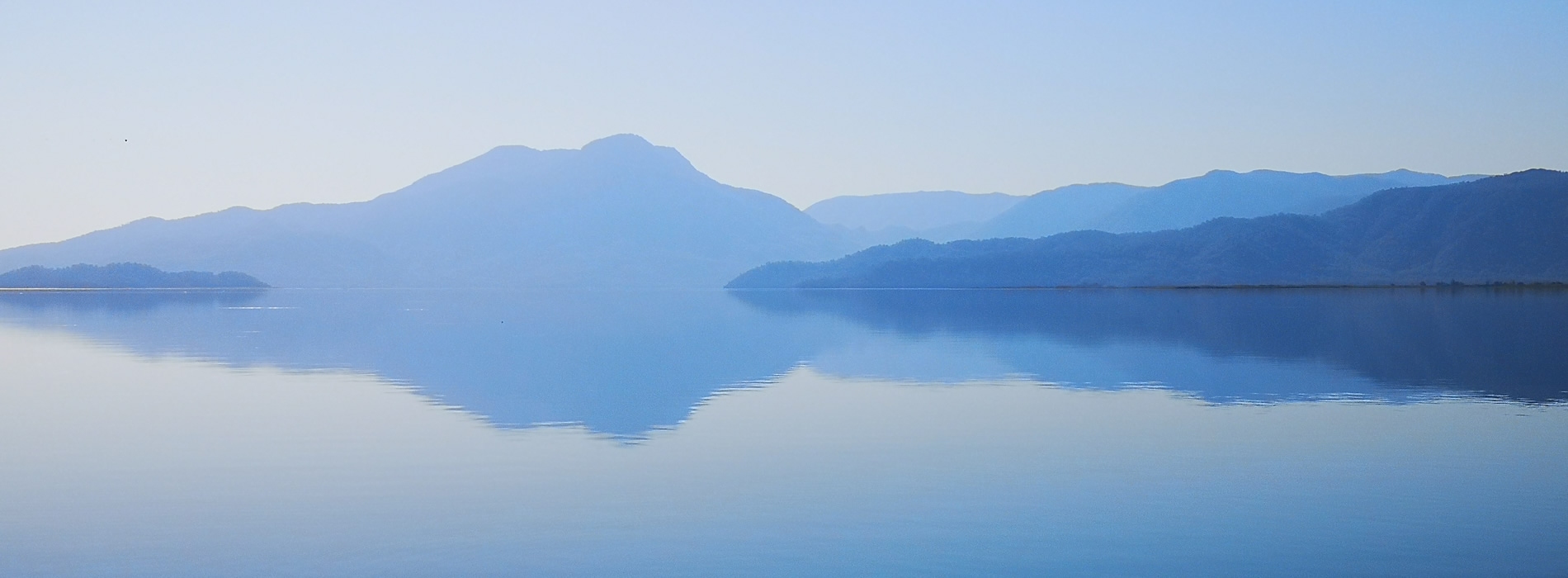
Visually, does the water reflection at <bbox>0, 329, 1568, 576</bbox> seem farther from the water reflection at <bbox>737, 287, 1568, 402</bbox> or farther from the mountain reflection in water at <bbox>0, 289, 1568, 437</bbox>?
the water reflection at <bbox>737, 287, 1568, 402</bbox>

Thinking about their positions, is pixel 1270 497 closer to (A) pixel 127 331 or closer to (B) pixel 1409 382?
(B) pixel 1409 382

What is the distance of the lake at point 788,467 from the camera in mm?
13852

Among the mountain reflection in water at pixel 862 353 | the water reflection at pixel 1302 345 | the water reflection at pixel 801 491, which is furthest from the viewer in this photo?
the water reflection at pixel 1302 345

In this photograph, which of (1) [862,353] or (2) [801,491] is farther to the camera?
(1) [862,353]

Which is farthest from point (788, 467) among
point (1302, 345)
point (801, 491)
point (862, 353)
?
point (1302, 345)

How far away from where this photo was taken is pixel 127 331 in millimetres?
65625

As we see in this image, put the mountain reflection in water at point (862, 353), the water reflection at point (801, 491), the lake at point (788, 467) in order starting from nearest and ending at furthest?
the water reflection at point (801, 491) < the lake at point (788, 467) < the mountain reflection in water at point (862, 353)

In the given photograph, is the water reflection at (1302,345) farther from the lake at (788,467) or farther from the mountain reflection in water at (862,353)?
the lake at (788,467)

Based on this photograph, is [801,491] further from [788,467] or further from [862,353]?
[862,353]

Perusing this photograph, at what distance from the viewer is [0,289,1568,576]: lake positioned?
1385 cm

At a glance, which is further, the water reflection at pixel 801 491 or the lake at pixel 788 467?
the lake at pixel 788 467

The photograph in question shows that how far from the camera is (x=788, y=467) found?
785 inches

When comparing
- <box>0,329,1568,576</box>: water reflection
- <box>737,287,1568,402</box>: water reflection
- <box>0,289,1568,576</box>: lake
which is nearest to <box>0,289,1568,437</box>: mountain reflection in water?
<box>737,287,1568,402</box>: water reflection

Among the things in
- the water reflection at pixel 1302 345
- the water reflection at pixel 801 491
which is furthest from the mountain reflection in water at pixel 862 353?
the water reflection at pixel 801 491
